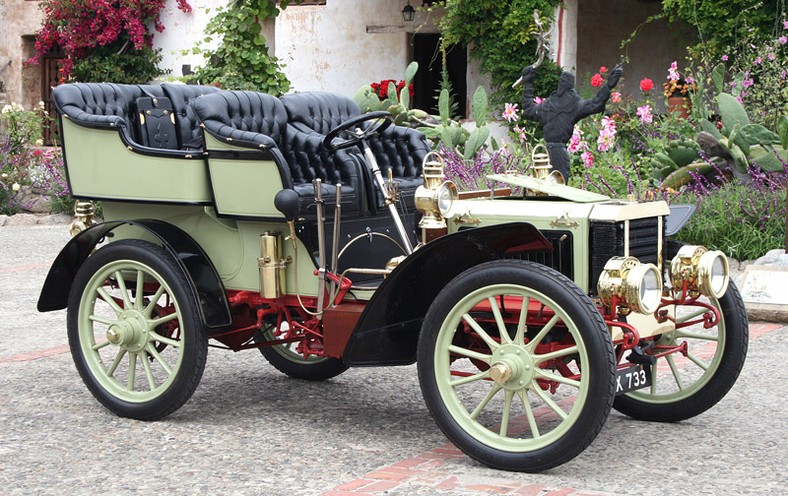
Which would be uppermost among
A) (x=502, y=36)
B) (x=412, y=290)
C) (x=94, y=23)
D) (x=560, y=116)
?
(x=94, y=23)

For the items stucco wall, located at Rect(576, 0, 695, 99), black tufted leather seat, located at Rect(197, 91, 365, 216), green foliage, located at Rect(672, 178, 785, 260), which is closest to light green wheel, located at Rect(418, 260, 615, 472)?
black tufted leather seat, located at Rect(197, 91, 365, 216)

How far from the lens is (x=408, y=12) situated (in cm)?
1647

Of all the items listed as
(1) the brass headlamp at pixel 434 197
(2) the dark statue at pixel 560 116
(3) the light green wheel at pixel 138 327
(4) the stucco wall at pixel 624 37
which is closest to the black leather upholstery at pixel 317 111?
(3) the light green wheel at pixel 138 327

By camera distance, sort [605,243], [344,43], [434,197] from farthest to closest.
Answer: [344,43], [434,197], [605,243]

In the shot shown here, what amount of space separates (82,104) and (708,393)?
9.49 feet

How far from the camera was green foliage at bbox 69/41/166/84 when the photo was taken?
17.1 metres

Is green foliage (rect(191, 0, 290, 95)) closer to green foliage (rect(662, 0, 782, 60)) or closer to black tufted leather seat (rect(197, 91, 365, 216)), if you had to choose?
green foliage (rect(662, 0, 782, 60))

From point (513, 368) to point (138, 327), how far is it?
1713 mm

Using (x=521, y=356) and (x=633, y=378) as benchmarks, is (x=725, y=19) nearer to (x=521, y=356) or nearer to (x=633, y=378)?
(x=633, y=378)

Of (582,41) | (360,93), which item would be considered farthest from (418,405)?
(582,41)

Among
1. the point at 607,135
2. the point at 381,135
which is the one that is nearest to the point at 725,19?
the point at 607,135

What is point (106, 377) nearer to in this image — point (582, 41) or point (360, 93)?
point (360, 93)

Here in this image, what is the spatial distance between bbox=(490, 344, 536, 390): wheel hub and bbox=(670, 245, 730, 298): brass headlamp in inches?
27.2

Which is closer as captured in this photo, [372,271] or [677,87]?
[372,271]
